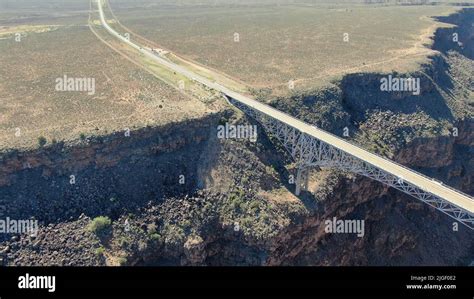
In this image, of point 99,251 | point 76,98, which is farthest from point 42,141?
point 99,251

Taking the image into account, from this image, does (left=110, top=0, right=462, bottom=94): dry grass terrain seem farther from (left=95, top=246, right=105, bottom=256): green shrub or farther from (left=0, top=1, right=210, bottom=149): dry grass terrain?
(left=95, top=246, right=105, bottom=256): green shrub

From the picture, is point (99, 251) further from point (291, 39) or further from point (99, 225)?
point (291, 39)

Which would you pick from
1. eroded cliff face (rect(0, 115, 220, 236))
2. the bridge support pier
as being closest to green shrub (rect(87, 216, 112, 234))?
eroded cliff face (rect(0, 115, 220, 236))

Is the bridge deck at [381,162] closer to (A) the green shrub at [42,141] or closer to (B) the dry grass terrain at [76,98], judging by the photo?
(B) the dry grass terrain at [76,98]

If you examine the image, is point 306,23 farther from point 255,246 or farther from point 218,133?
→ point 255,246

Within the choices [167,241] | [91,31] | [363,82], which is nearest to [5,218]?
[167,241]

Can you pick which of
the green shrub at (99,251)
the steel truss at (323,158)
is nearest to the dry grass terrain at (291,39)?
the steel truss at (323,158)
